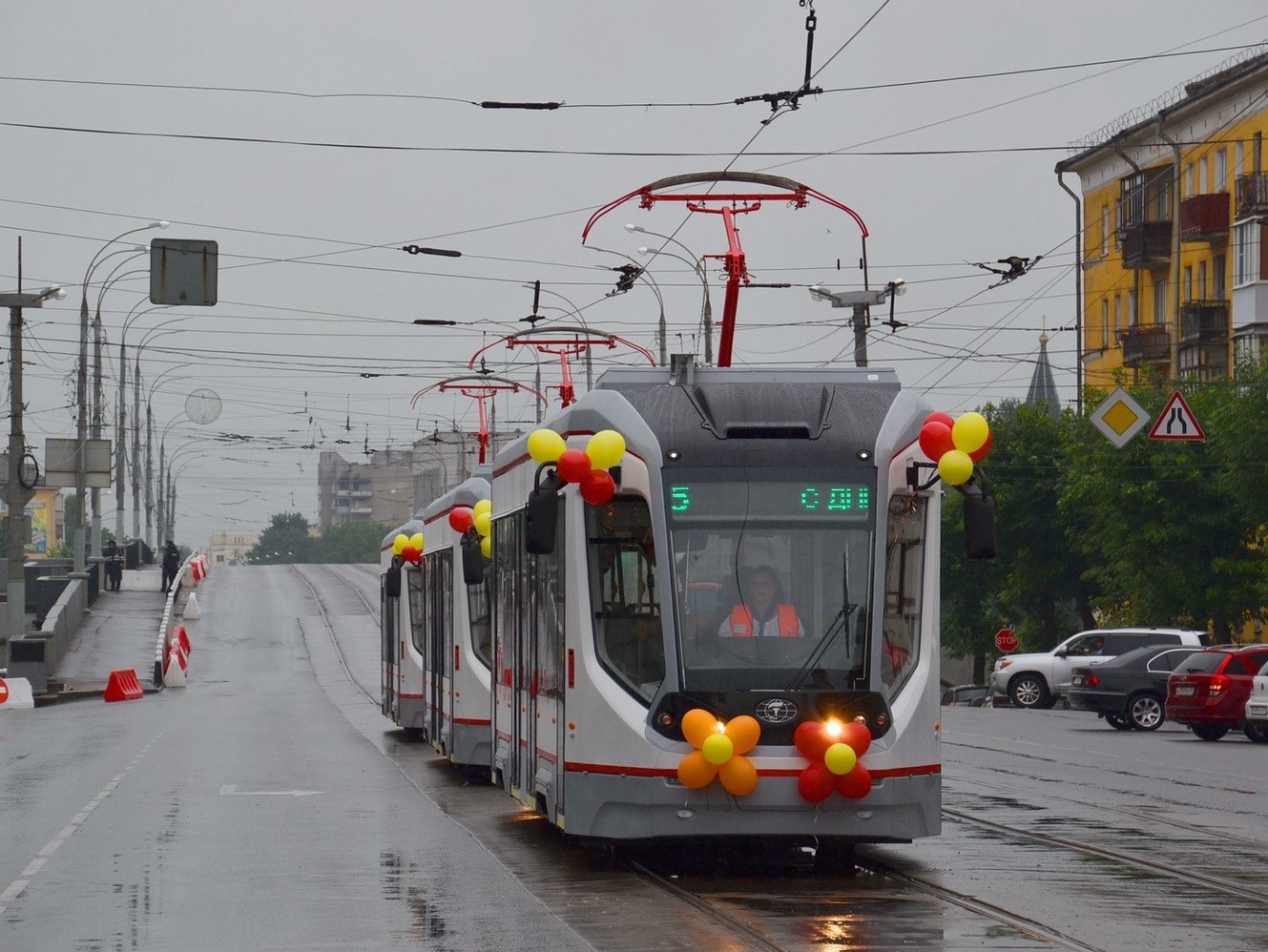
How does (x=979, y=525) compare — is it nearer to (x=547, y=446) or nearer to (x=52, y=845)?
(x=547, y=446)

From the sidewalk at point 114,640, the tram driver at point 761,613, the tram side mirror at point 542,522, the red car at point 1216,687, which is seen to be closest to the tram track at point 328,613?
the sidewalk at point 114,640

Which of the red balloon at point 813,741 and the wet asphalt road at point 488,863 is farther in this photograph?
the red balloon at point 813,741

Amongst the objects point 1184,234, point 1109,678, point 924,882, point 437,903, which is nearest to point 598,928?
point 437,903

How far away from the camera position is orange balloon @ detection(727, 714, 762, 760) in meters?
12.2

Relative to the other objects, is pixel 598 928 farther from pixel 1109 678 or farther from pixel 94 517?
pixel 94 517

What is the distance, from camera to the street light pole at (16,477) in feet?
137

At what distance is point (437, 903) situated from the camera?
11672mm

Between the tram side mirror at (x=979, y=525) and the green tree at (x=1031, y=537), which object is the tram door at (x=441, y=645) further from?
the green tree at (x=1031, y=537)

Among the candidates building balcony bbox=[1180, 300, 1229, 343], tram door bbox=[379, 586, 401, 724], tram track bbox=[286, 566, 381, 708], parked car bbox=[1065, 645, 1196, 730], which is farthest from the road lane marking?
building balcony bbox=[1180, 300, 1229, 343]

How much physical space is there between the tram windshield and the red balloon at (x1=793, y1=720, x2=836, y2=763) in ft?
0.93

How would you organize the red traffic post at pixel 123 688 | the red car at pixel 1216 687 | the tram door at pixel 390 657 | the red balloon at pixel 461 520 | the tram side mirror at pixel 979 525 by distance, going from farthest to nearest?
the red traffic post at pixel 123 688, the red car at pixel 1216 687, the tram door at pixel 390 657, the red balloon at pixel 461 520, the tram side mirror at pixel 979 525

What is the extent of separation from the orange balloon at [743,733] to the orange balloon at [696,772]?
191 millimetres

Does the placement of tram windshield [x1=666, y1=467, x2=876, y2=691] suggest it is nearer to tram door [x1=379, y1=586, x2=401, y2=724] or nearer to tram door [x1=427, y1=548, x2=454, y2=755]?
tram door [x1=427, y1=548, x2=454, y2=755]

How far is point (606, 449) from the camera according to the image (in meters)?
12.8
